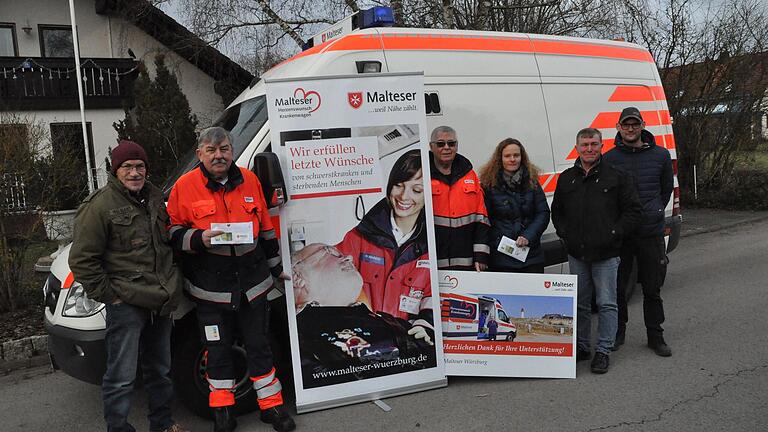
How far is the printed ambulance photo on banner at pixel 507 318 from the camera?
4.29 m

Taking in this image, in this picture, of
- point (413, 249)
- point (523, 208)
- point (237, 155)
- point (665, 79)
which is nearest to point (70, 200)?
point (237, 155)

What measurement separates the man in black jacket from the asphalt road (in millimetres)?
432

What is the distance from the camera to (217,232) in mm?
3311

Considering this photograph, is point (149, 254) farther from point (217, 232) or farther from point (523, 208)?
point (523, 208)

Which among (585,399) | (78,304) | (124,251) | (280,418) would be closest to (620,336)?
(585,399)

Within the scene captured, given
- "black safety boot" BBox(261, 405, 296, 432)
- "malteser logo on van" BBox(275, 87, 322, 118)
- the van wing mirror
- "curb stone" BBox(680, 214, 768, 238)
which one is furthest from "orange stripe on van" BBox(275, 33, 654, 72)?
"curb stone" BBox(680, 214, 768, 238)

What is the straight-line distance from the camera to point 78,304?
363 centimetres

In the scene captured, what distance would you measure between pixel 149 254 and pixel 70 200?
13.1ft

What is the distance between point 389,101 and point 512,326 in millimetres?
1875

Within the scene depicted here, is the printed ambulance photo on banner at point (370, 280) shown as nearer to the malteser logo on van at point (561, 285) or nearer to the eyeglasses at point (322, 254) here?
the eyeglasses at point (322, 254)

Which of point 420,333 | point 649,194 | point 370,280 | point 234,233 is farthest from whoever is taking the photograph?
point 649,194

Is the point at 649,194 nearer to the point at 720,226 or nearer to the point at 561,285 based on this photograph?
the point at 561,285

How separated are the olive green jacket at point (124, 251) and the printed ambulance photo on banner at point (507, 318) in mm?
1965


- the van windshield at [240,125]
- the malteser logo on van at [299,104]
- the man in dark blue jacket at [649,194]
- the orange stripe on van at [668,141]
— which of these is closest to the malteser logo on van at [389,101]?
the malteser logo on van at [299,104]
